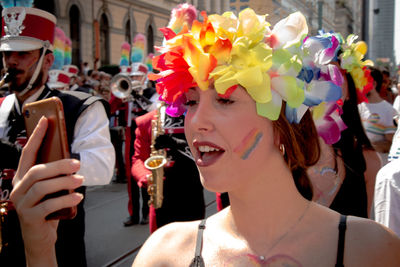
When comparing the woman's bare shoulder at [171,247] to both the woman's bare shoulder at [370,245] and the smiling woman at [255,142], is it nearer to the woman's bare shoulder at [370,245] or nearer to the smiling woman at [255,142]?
the smiling woman at [255,142]

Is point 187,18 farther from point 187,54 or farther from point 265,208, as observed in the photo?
point 265,208

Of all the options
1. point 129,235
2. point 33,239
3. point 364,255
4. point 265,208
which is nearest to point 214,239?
point 265,208

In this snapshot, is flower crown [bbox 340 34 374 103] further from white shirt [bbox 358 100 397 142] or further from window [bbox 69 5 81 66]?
window [bbox 69 5 81 66]

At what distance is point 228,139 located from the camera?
141 centimetres

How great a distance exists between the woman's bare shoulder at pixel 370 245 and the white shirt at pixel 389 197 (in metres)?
0.36

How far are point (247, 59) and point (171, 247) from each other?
72cm

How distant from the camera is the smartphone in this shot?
3.88ft

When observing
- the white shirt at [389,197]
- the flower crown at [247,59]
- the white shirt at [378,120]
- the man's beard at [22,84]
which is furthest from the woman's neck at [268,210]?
the white shirt at [378,120]

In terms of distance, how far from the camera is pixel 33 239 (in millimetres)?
1181

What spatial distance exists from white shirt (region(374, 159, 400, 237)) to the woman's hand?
4.04 ft

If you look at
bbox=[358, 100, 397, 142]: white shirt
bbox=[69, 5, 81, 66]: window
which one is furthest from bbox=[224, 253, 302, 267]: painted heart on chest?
bbox=[69, 5, 81, 66]: window

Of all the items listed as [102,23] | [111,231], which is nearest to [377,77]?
[111,231]

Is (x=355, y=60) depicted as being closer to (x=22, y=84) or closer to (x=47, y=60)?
(x=47, y=60)

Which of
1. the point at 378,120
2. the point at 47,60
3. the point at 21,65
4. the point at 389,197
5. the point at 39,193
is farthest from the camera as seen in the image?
the point at 378,120
